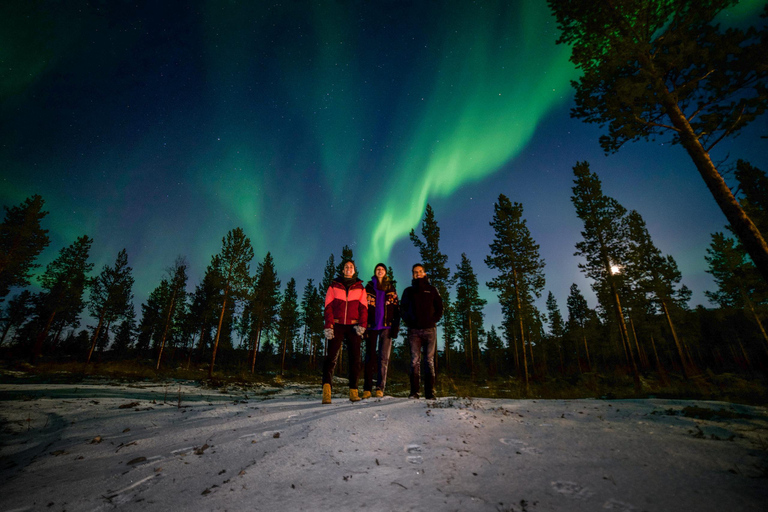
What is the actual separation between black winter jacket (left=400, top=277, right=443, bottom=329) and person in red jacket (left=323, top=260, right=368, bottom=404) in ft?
3.20

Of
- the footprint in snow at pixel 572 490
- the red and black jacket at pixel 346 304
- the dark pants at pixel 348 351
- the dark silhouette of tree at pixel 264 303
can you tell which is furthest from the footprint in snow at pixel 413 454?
the dark silhouette of tree at pixel 264 303

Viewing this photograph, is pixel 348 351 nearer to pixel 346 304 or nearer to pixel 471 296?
pixel 346 304

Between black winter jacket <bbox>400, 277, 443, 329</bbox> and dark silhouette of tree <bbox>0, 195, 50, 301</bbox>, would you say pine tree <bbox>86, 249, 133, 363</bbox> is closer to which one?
dark silhouette of tree <bbox>0, 195, 50, 301</bbox>

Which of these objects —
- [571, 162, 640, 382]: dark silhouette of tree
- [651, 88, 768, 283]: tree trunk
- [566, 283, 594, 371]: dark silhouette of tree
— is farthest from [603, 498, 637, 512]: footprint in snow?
[566, 283, 594, 371]: dark silhouette of tree

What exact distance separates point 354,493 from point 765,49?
35.6 feet

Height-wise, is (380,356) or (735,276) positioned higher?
(735,276)

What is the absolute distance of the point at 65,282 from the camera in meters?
27.0

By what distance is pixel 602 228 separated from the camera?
18109 millimetres

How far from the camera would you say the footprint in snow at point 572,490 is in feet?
5.64

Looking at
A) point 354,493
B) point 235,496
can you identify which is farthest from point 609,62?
point 235,496

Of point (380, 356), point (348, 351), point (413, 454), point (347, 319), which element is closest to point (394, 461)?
point (413, 454)

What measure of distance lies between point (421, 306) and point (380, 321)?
0.94 metres

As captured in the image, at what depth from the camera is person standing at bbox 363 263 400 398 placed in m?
5.98

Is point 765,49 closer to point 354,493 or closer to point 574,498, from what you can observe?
point 574,498
